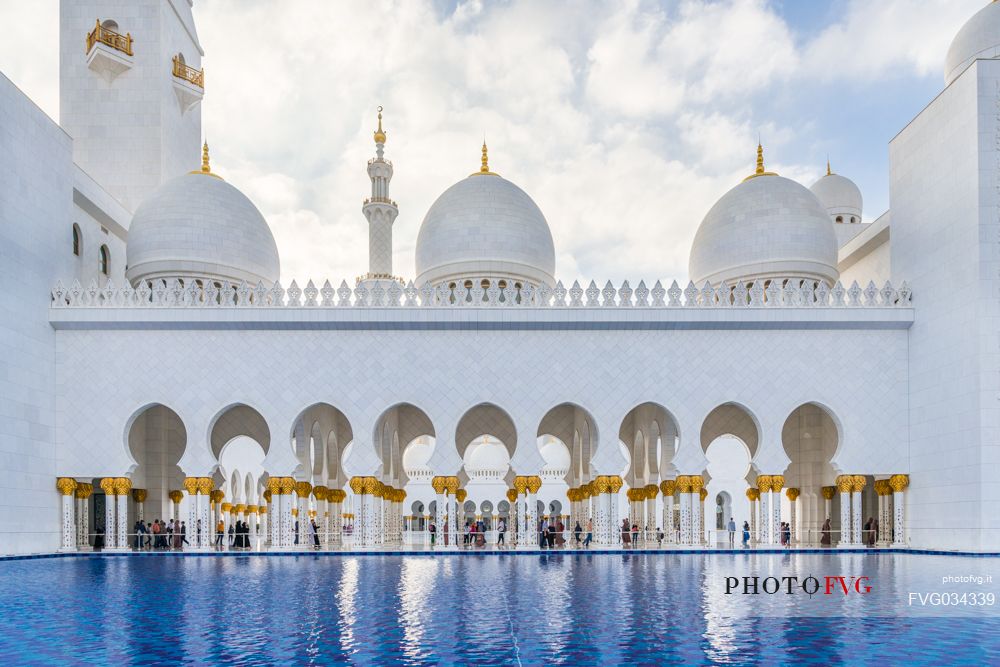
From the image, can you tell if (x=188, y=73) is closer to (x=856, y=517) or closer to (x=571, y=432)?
(x=571, y=432)

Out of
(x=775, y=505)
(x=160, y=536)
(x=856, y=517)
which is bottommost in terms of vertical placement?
(x=160, y=536)

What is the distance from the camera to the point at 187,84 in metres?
19.7

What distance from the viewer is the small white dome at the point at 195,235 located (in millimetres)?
16422

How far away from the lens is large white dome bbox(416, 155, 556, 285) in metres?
17.2

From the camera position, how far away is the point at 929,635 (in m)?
5.85

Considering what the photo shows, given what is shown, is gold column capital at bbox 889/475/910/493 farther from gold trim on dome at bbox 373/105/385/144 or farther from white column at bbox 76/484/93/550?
gold trim on dome at bbox 373/105/385/144

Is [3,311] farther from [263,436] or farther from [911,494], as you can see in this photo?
[911,494]

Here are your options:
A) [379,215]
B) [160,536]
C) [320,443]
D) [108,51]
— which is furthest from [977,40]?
[160,536]

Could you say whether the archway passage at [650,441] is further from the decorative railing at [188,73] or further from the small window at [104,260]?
the decorative railing at [188,73]

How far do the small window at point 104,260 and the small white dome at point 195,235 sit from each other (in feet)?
2.93

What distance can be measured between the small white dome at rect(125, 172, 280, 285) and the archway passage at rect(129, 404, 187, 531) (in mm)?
2636

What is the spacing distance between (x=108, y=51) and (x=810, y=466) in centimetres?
1619

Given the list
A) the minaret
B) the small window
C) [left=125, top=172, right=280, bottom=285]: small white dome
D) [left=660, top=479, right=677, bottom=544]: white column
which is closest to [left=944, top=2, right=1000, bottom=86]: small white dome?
[left=660, top=479, right=677, bottom=544]: white column

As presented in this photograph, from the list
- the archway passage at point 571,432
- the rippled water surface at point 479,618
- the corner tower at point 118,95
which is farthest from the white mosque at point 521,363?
the rippled water surface at point 479,618
